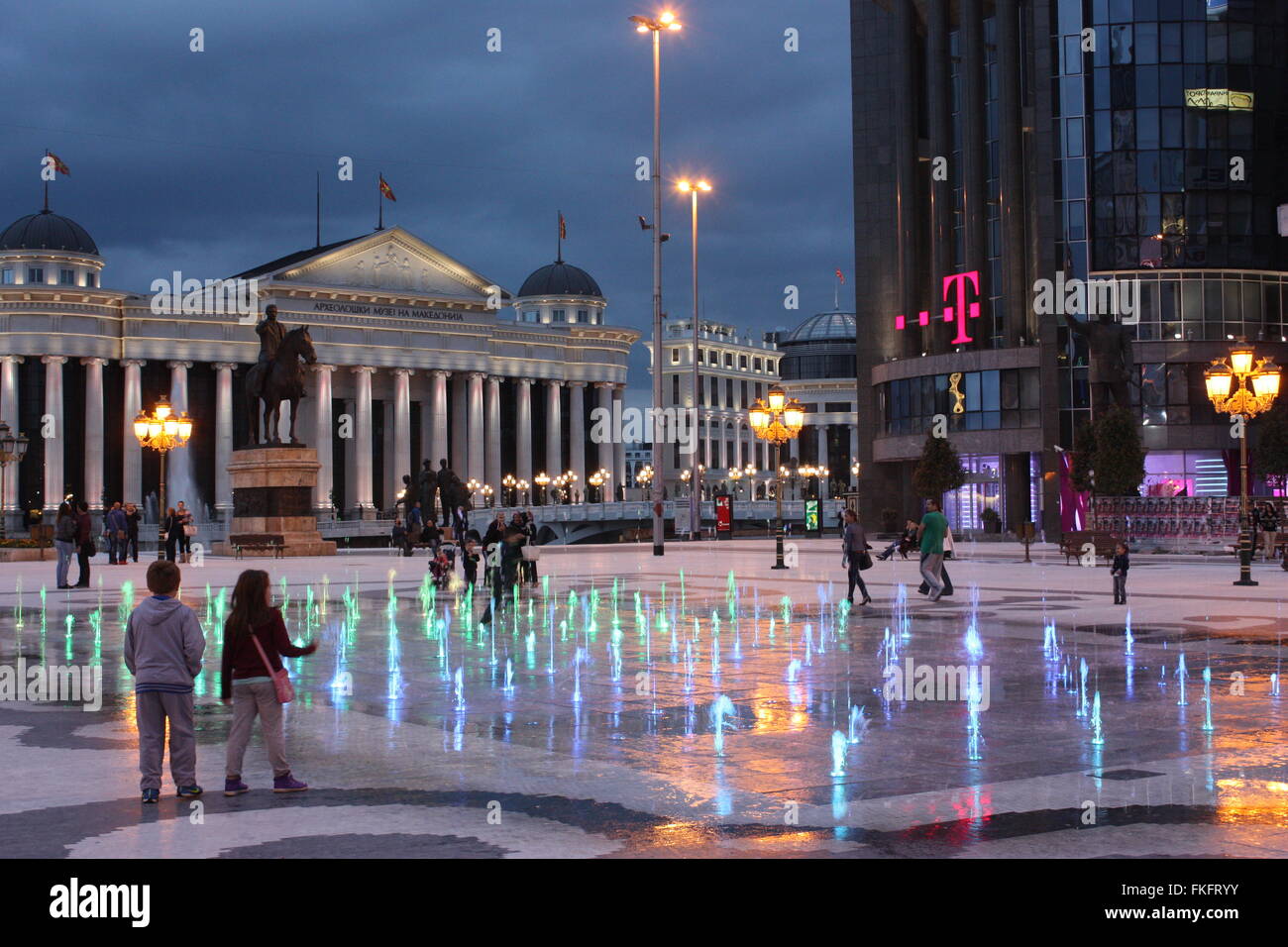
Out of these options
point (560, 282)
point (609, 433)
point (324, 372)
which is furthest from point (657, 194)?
point (560, 282)

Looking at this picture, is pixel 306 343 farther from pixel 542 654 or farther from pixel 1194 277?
pixel 1194 277

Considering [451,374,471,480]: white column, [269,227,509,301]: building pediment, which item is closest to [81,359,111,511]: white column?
[269,227,509,301]: building pediment

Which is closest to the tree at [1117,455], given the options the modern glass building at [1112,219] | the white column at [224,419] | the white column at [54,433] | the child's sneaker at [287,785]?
the modern glass building at [1112,219]

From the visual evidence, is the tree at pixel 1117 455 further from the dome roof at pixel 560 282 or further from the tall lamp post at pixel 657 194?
the dome roof at pixel 560 282

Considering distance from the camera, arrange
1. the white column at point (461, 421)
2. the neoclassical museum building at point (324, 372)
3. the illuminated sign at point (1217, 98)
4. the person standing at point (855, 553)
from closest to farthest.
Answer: the person standing at point (855, 553) < the illuminated sign at point (1217, 98) < the neoclassical museum building at point (324, 372) < the white column at point (461, 421)

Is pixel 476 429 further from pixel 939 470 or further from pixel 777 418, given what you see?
pixel 777 418

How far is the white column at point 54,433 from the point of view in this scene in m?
99.8

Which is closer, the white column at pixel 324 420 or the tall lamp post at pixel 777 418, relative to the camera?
the tall lamp post at pixel 777 418

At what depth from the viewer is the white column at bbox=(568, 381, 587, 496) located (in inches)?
4926

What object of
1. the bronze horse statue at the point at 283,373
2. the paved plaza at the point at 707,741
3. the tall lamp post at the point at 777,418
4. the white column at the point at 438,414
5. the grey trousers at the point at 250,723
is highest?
the white column at the point at 438,414

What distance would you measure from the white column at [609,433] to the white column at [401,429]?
1953cm

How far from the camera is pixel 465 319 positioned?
11669 cm
